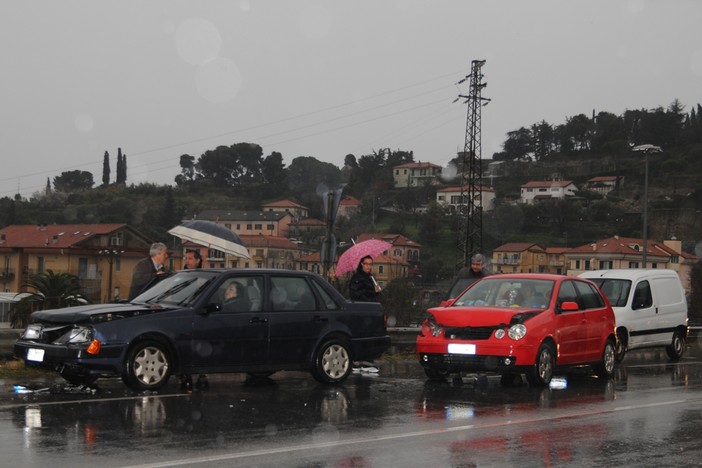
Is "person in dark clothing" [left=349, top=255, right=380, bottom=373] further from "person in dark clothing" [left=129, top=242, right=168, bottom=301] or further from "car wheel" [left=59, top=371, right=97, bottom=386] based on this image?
"car wheel" [left=59, top=371, right=97, bottom=386]

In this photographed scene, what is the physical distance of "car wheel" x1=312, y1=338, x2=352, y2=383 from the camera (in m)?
13.1

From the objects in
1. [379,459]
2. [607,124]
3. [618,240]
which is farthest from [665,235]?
[379,459]

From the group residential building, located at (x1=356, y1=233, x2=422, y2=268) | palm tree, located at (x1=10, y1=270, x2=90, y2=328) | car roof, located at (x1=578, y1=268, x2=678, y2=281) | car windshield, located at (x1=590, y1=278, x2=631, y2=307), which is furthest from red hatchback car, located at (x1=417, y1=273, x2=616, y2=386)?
residential building, located at (x1=356, y1=233, x2=422, y2=268)

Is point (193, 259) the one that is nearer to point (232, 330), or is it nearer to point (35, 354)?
point (232, 330)

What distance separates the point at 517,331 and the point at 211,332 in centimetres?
413

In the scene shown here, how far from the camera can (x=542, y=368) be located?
13.5 meters

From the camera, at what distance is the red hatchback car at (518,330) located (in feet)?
43.2

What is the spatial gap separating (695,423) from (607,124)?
181 meters

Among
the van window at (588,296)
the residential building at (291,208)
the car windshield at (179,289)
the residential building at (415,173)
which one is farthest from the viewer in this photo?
the residential building at (415,173)

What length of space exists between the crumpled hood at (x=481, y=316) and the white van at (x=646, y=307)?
5.47m

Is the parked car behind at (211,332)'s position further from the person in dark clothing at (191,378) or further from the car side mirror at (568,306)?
the car side mirror at (568,306)

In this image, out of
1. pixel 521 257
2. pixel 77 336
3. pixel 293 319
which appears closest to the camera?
pixel 77 336

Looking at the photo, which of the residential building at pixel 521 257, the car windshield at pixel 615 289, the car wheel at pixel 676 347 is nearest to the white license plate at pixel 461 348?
the car windshield at pixel 615 289

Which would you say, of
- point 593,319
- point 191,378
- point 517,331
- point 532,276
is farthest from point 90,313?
point 593,319
